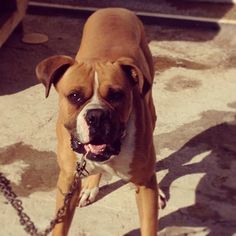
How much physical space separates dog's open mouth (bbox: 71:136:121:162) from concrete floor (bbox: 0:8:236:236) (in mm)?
920

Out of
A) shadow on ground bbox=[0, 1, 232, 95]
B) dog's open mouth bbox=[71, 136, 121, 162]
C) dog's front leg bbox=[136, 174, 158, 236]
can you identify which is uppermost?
dog's open mouth bbox=[71, 136, 121, 162]

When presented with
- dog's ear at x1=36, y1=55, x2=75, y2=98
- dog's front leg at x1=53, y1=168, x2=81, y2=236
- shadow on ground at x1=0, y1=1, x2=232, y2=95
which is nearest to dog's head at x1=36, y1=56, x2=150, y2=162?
dog's ear at x1=36, y1=55, x2=75, y2=98

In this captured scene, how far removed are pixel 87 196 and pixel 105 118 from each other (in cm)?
131

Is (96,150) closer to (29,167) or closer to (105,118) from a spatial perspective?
(105,118)

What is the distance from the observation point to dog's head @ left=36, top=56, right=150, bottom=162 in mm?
3297

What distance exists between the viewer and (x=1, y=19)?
6.63m

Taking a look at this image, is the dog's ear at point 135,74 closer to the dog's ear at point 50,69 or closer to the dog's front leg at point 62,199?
the dog's ear at point 50,69

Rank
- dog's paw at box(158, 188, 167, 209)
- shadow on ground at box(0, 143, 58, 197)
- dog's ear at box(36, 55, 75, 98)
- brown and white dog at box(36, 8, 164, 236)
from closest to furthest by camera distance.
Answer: brown and white dog at box(36, 8, 164, 236), dog's ear at box(36, 55, 75, 98), dog's paw at box(158, 188, 167, 209), shadow on ground at box(0, 143, 58, 197)

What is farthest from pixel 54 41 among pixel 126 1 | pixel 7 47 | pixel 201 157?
pixel 201 157

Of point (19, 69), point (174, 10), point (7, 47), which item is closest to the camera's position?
point (19, 69)

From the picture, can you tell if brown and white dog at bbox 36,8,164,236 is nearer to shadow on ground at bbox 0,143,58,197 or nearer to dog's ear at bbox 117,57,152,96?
dog's ear at bbox 117,57,152,96

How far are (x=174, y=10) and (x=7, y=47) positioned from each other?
245 cm

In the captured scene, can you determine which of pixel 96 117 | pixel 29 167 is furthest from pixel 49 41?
pixel 96 117

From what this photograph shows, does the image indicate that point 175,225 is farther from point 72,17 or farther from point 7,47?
point 72,17
